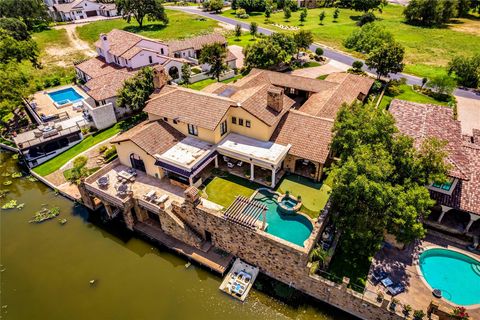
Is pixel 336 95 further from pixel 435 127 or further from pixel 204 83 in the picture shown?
pixel 204 83

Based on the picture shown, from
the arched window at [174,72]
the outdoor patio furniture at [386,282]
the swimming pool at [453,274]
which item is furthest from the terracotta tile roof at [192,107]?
the swimming pool at [453,274]

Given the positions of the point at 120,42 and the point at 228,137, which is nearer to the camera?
the point at 228,137

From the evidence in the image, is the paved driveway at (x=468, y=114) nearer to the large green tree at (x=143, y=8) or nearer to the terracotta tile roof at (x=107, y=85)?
the terracotta tile roof at (x=107, y=85)

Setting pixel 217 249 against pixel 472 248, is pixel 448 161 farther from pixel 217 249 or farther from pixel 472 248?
pixel 217 249

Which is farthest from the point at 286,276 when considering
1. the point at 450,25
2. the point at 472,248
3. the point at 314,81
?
the point at 450,25

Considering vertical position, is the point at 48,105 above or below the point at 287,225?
above

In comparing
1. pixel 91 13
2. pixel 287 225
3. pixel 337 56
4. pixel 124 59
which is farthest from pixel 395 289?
→ pixel 91 13

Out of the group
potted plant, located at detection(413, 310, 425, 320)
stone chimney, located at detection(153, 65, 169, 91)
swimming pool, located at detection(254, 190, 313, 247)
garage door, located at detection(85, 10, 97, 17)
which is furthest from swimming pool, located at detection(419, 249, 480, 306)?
garage door, located at detection(85, 10, 97, 17)
